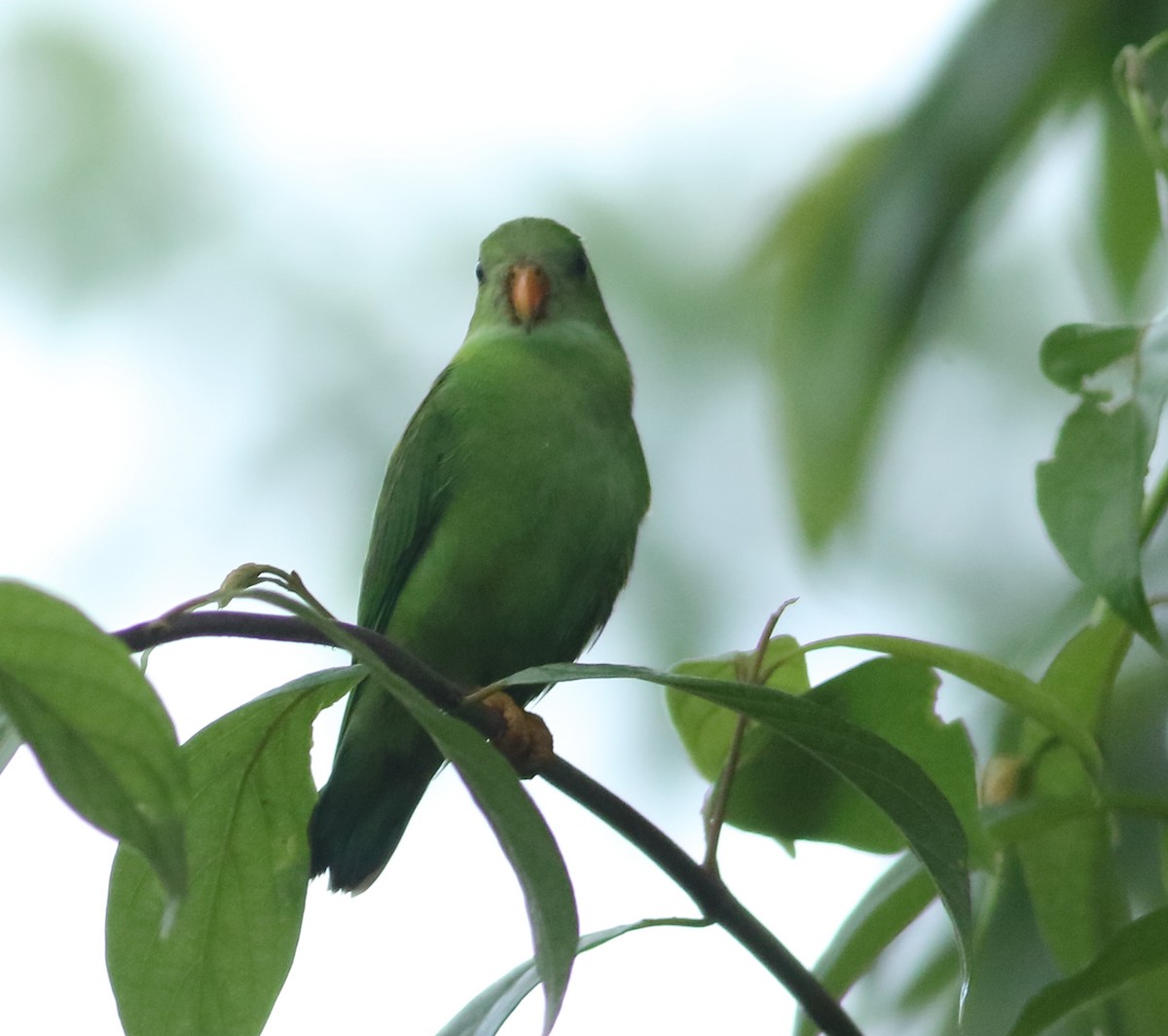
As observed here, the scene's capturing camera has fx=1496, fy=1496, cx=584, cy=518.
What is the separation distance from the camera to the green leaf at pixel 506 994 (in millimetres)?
1356

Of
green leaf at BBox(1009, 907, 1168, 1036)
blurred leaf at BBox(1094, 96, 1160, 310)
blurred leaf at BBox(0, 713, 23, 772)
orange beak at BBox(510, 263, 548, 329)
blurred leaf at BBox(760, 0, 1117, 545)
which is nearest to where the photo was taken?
blurred leaf at BBox(0, 713, 23, 772)

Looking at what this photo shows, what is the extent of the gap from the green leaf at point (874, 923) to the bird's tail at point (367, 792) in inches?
33.6

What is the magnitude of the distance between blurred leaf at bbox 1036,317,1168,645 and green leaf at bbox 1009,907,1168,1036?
10.5 inches

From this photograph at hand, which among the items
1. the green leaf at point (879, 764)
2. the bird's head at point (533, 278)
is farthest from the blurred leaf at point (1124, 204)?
the green leaf at point (879, 764)

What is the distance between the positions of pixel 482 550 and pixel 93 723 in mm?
1430

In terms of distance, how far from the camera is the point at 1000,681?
4.86 ft

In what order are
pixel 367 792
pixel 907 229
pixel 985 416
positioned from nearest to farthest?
pixel 907 229 → pixel 367 792 → pixel 985 416

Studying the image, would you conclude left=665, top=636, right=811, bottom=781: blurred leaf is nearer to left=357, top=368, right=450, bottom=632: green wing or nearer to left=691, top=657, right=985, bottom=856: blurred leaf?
left=691, top=657, right=985, bottom=856: blurred leaf

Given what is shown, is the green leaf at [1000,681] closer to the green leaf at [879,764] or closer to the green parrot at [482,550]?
the green leaf at [879,764]

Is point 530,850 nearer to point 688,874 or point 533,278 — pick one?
point 688,874

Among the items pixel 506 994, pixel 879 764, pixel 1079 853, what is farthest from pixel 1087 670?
pixel 506 994

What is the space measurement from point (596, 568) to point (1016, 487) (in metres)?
2.27

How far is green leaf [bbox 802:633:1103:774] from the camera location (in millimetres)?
1473

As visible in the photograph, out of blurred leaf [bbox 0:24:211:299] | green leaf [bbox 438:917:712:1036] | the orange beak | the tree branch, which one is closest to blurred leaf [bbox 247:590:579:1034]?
the tree branch
